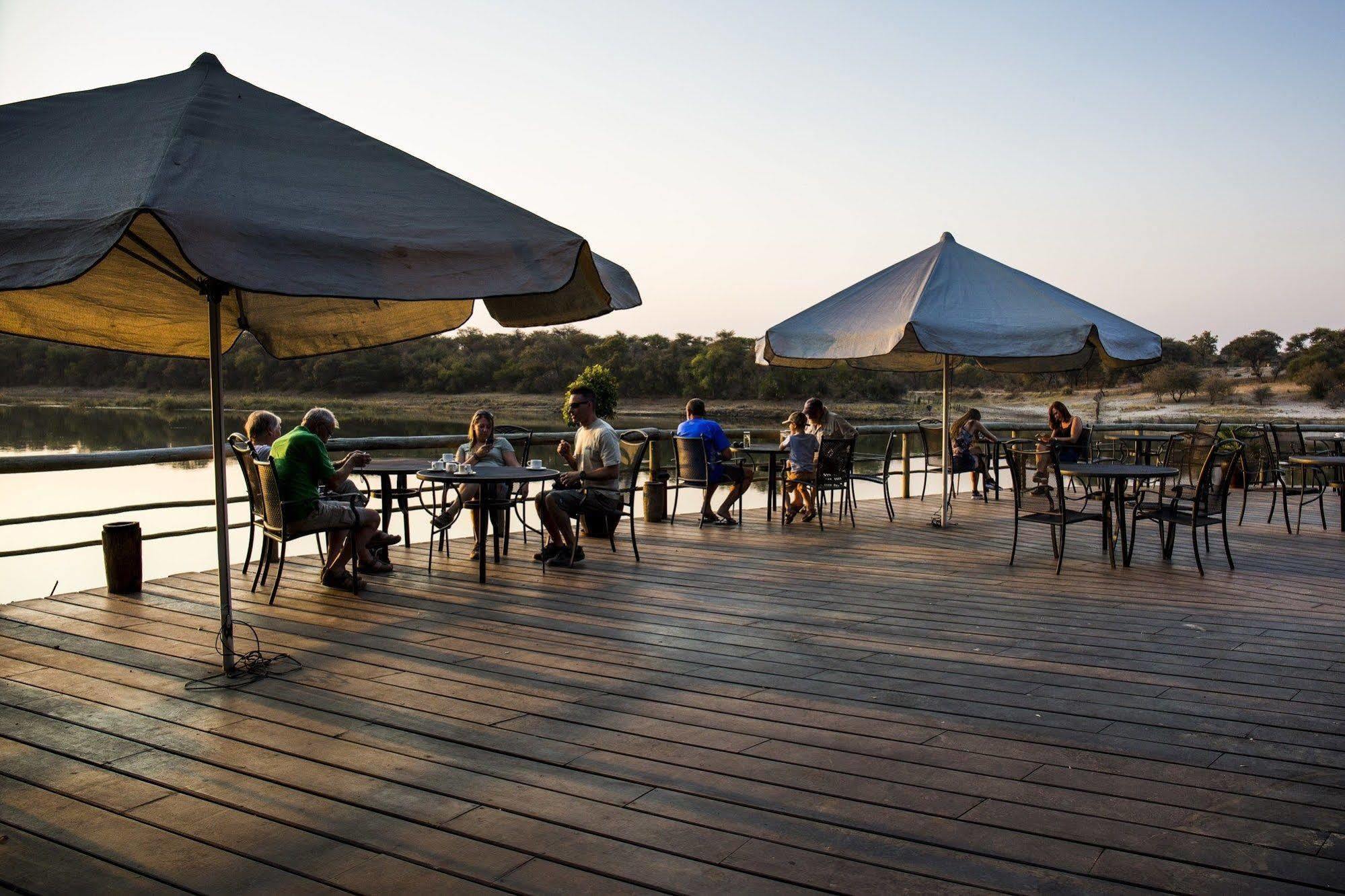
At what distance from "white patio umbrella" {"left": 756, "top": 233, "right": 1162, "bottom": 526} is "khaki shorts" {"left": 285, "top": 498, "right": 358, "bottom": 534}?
3424 mm

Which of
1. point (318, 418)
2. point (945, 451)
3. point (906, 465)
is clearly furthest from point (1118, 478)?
point (318, 418)

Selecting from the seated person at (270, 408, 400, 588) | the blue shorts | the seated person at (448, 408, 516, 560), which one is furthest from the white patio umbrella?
the seated person at (270, 408, 400, 588)

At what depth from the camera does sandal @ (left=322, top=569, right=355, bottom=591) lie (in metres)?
5.38

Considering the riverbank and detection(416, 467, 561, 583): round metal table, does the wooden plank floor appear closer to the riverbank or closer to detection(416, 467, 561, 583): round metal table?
detection(416, 467, 561, 583): round metal table

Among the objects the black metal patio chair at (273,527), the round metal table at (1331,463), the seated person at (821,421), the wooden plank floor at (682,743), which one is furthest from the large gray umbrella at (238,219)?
the round metal table at (1331,463)

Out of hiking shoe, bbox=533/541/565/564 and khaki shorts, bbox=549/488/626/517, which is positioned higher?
khaki shorts, bbox=549/488/626/517

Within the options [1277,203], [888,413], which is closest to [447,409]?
[888,413]

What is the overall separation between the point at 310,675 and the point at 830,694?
78.1 inches

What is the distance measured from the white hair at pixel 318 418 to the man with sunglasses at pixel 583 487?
1.41m

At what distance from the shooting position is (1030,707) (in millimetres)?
3357

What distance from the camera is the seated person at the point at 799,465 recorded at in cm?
820

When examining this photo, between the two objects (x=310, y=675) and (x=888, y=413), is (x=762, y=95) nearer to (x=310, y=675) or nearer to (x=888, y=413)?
(x=310, y=675)

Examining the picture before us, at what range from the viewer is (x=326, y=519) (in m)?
5.19

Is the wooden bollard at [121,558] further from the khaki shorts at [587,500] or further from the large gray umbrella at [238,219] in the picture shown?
the khaki shorts at [587,500]
